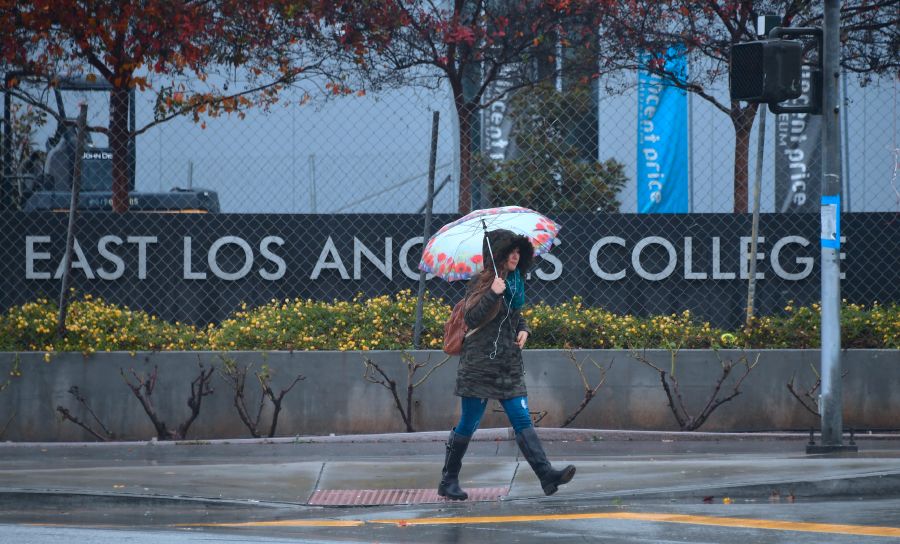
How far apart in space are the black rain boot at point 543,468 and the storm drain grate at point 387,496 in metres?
0.39

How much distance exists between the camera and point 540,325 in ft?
39.0

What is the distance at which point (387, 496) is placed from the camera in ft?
27.5

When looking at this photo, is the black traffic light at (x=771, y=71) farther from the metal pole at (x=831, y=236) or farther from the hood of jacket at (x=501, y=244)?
the hood of jacket at (x=501, y=244)

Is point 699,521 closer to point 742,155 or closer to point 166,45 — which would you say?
point 742,155

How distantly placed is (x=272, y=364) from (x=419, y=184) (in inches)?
97.4

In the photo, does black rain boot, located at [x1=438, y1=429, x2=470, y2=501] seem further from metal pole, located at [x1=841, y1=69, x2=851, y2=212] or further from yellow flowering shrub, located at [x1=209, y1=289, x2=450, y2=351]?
metal pole, located at [x1=841, y1=69, x2=851, y2=212]

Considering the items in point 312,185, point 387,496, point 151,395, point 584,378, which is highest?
point 312,185

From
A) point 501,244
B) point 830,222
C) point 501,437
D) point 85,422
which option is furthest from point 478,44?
point 501,244

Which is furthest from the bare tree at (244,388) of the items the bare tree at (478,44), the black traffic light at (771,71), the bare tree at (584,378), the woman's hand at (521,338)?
the black traffic light at (771,71)

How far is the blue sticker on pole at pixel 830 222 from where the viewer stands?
31.9 ft

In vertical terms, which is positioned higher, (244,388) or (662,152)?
(662,152)

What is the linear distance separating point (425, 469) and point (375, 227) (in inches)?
153

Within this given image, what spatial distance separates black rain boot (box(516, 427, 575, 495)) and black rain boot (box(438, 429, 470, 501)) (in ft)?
1.30

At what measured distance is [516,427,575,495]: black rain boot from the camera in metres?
7.95
